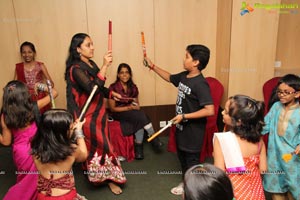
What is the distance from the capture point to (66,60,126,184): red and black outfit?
231 centimetres

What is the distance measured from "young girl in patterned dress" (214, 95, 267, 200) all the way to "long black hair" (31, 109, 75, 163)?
889mm

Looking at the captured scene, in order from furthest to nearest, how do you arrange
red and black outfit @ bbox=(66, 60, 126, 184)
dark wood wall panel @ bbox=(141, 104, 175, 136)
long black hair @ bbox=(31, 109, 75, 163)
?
1. dark wood wall panel @ bbox=(141, 104, 175, 136)
2. red and black outfit @ bbox=(66, 60, 126, 184)
3. long black hair @ bbox=(31, 109, 75, 163)

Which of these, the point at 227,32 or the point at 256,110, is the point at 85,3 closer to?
the point at 227,32

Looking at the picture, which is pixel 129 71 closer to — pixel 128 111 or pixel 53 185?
pixel 128 111

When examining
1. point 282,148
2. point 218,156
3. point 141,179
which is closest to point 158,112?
point 141,179

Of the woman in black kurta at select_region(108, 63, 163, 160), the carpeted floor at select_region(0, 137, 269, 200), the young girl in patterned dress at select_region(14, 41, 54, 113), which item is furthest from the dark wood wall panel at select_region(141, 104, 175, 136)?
the young girl in patterned dress at select_region(14, 41, 54, 113)

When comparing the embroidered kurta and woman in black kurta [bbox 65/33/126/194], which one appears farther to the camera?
woman in black kurta [bbox 65/33/126/194]

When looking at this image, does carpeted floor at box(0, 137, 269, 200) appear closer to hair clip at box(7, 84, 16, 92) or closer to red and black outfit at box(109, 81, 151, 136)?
red and black outfit at box(109, 81, 151, 136)

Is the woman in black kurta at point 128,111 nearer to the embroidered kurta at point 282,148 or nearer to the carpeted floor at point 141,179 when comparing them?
the carpeted floor at point 141,179

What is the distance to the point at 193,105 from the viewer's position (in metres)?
2.28

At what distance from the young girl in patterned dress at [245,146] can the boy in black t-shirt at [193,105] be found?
510 mm

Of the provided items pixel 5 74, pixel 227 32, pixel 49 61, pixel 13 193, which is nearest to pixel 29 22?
pixel 49 61

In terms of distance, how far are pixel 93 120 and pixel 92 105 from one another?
0.13m

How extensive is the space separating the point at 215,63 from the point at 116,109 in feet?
4.74
